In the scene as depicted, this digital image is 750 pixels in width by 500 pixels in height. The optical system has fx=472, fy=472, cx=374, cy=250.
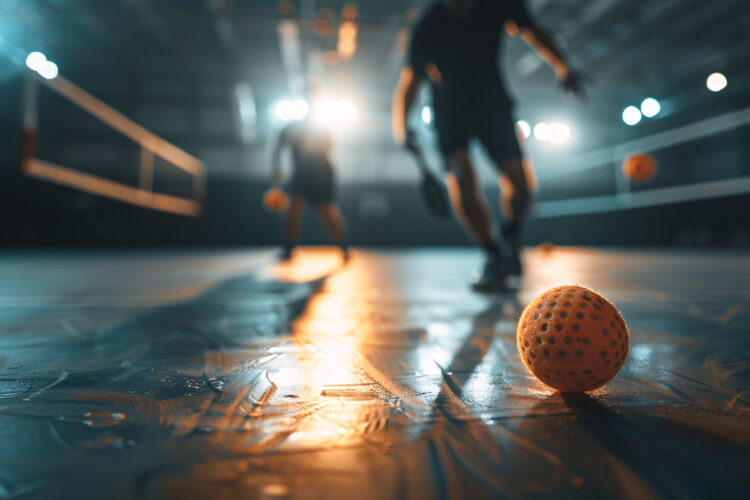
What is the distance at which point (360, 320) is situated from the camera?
1.19 m

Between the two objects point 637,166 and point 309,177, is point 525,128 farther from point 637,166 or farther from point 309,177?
point 309,177

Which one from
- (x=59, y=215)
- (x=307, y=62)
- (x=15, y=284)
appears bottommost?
(x=15, y=284)

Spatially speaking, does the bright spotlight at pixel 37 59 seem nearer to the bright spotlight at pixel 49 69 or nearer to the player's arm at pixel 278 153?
the bright spotlight at pixel 49 69

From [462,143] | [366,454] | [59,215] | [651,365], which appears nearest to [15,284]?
[462,143]

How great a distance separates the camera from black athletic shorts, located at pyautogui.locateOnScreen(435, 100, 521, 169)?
A: 2031 mm

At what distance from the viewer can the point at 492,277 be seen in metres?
1.90

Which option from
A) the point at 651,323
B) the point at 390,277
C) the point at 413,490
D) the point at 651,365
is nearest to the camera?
the point at 413,490

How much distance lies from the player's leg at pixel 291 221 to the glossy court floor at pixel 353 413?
276 cm

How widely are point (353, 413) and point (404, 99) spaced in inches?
74.4

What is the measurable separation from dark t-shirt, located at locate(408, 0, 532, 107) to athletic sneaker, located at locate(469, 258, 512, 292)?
70 centimetres

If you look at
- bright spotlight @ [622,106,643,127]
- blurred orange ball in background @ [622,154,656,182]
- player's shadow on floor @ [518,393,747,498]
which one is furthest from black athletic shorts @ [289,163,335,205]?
bright spotlight @ [622,106,643,127]

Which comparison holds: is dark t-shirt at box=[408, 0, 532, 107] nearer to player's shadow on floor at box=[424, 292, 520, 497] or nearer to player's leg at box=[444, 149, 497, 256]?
player's leg at box=[444, 149, 497, 256]

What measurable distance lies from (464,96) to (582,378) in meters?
1.65

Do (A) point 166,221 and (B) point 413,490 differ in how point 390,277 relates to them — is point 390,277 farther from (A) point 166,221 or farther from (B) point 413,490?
(A) point 166,221
